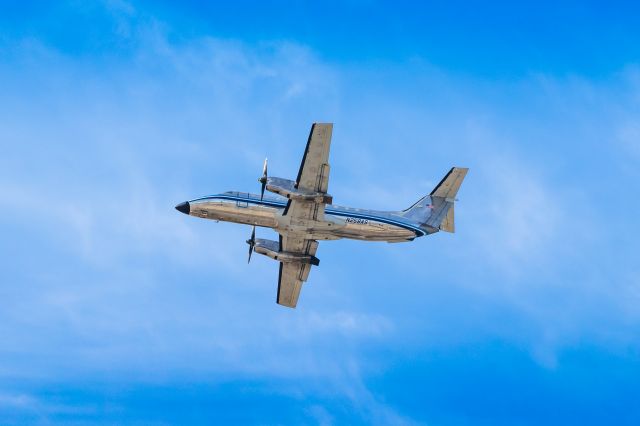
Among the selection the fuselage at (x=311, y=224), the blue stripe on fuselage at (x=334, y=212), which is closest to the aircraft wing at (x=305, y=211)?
the fuselage at (x=311, y=224)

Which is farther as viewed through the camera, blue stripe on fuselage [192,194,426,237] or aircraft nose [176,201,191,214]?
aircraft nose [176,201,191,214]

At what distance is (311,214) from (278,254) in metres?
8.13

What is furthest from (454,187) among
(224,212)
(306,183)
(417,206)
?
(224,212)

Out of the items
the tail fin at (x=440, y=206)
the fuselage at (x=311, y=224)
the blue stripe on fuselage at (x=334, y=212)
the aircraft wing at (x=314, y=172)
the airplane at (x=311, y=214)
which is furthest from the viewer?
the tail fin at (x=440, y=206)

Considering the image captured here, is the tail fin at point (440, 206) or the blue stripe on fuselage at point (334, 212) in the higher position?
the tail fin at point (440, 206)

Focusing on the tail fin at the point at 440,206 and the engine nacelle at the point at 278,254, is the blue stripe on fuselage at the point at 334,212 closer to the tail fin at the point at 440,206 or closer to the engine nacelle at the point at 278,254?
the tail fin at the point at 440,206

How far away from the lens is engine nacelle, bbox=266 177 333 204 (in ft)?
178

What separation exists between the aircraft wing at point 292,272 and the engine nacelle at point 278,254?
1.16 ft

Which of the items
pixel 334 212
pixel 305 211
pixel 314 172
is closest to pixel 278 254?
pixel 334 212

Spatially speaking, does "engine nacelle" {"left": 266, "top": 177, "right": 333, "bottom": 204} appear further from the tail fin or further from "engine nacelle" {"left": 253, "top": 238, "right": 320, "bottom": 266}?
"engine nacelle" {"left": 253, "top": 238, "right": 320, "bottom": 266}

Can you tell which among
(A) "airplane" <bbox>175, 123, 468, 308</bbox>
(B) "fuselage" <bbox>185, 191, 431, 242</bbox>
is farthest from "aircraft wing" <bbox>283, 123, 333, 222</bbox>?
(B) "fuselage" <bbox>185, 191, 431, 242</bbox>

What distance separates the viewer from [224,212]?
58.8m

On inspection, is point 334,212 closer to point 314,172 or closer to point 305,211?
point 305,211

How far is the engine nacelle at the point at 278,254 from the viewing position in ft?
207
